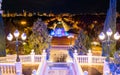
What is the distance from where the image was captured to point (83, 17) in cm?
6638

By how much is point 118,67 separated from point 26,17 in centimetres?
5556

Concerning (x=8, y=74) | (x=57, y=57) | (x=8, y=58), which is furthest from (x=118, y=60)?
(x=57, y=57)

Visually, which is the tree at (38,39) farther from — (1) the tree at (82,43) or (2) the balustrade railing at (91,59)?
(2) the balustrade railing at (91,59)

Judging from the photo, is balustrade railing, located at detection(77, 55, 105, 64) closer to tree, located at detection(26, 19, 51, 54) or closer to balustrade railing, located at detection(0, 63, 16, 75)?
tree, located at detection(26, 19, 51, 54)

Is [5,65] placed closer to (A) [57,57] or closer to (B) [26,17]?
(A) [57,57]

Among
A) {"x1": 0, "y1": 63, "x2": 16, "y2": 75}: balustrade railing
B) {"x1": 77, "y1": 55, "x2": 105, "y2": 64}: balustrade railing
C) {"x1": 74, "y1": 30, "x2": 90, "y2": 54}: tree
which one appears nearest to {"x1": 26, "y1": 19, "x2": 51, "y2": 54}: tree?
{"x1": 74, "y1": 30, "x2": 90, "y2": 54}: tree

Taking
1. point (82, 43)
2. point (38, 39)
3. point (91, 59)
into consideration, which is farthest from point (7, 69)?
point (82, 43)

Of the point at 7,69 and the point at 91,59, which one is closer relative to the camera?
the point at 7,69

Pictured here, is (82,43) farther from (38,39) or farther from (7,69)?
(7,69)

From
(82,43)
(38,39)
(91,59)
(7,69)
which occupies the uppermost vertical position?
(38,39)

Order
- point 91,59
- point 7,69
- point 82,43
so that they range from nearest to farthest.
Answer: point 7,69 < point 91,59 < point 82,43

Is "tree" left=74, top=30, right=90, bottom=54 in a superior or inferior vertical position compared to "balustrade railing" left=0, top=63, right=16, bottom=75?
superior

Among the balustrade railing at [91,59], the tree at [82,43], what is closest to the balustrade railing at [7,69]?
the balustrade railing at [91,59]

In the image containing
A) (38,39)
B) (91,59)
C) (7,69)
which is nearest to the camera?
(7,69)
